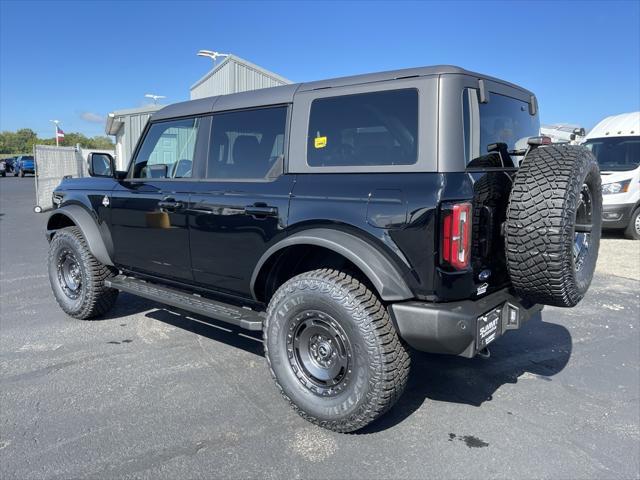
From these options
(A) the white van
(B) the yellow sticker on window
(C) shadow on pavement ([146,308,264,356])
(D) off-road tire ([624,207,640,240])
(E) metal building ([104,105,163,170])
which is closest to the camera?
(B) the yellow sticker on window

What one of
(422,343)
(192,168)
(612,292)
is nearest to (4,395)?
(192,168)

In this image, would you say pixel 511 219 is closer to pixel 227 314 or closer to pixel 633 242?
pixel 227 314

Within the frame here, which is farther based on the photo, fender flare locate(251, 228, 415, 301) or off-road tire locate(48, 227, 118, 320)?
off-road tire locate(48, 227, 118, 320)

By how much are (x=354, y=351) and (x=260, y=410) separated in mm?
834

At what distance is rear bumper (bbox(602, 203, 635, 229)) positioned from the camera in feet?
32.7

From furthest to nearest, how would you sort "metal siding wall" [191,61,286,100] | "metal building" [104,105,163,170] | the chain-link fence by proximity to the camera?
"metal building" [104,105,163,170] < "metal siding wall" [191,61,286,100] < the chain-link fence

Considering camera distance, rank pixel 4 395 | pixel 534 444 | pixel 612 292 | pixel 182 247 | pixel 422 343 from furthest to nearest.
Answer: pixel 612 292
pixel 182 247
pixel 4 395
pixel 534 444
pixel 422 343

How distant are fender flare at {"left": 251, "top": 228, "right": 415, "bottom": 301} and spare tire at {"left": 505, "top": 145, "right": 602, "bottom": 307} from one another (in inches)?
25.5

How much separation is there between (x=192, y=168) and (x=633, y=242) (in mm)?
9660

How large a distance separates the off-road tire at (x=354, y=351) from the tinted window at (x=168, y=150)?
60.8 inches

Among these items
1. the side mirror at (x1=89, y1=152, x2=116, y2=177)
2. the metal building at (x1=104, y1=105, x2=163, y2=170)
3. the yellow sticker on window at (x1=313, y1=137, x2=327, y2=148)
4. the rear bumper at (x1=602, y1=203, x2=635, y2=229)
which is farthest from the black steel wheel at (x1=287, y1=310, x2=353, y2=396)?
the metal building at (x1=104, y1=105, x2=163, y2=170)

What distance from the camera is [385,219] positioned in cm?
268

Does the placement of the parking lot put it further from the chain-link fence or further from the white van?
the chain-link fence

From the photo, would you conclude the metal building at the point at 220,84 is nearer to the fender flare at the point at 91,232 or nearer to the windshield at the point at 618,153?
the windshield at the point at 618,153
